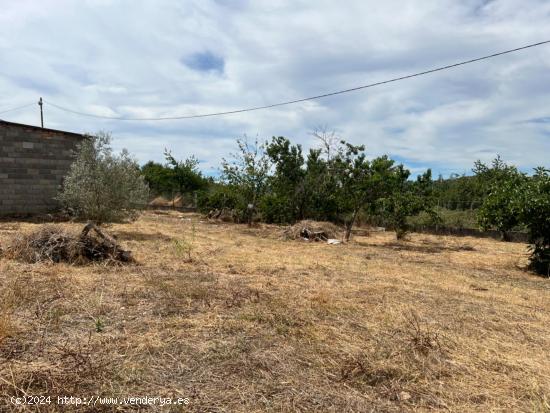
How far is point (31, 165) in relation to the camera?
1544 cm

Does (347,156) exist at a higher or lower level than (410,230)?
higher

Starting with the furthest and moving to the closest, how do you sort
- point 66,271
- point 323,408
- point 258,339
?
point 66,271 < point 258,339 < point 323,408

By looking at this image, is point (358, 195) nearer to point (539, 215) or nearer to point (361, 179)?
point (361, 179)

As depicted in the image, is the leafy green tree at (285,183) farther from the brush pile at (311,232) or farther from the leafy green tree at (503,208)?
the leafy green tree at (503,208)

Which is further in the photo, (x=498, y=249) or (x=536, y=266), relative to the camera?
(x=498, y=249)

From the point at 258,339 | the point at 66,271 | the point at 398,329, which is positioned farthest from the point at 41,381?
the point at 66,271

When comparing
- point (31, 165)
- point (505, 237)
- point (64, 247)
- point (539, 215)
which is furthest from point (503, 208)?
point (31, 165)

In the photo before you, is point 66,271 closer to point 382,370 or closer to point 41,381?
point 41,381

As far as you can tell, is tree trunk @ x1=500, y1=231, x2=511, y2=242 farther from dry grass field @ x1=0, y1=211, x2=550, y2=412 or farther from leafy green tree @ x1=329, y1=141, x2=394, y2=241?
dry grass field @ x1=0, y1=211, x2=550, y2=412

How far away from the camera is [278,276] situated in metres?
7.39

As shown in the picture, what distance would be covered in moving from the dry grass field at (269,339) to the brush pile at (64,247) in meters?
0.32

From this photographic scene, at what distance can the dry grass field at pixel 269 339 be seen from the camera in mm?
2963

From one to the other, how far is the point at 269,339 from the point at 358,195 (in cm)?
1117

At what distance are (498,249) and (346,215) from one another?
261 inches
